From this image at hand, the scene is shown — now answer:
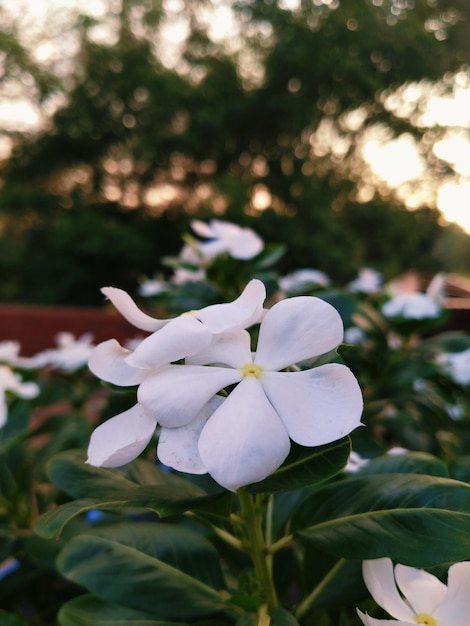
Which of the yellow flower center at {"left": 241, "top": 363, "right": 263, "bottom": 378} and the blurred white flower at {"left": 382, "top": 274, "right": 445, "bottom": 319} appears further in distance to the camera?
the blurred white flower at {"left": 382, "top": 274, "right": 445, "bottom": 319}

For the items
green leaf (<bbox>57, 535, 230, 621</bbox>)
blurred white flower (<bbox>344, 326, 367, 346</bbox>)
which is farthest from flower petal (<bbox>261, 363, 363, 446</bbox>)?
blurred white flower (<bbox>344, 326, 367, 346</bbox>)

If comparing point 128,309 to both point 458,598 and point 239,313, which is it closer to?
point 239,313

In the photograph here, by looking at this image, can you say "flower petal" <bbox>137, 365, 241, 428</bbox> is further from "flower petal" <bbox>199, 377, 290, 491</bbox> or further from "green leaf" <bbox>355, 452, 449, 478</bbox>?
"green leaf" <bbox>355, 452, 449, 478</bbox>

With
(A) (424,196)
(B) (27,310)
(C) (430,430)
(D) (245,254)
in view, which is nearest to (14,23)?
(B) (27,310)

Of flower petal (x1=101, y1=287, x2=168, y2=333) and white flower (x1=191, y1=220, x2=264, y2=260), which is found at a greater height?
flower petal (x1=101, y1=287, x2=168, y2=333)

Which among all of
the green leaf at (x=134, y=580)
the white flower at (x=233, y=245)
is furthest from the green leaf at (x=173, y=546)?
the white flower at (x=233, y=245)

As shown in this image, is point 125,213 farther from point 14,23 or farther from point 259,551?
point 259,551

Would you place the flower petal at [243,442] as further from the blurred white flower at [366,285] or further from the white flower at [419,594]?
the blurred white flower at [366,285]
